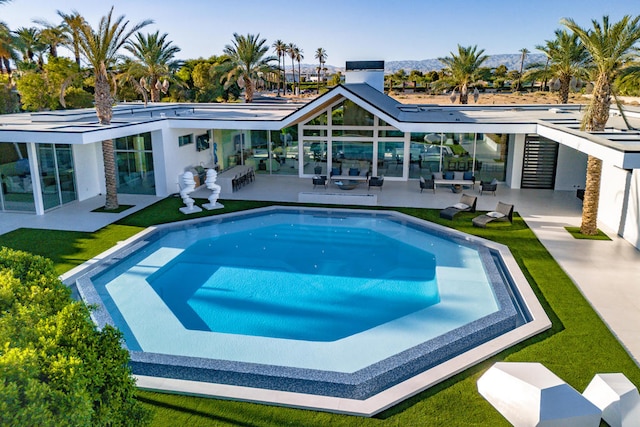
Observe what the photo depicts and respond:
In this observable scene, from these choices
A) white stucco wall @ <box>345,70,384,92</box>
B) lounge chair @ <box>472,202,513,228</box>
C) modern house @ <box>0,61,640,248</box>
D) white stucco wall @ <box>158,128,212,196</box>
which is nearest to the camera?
lounge chair @ <box>472,202,513,228</box>

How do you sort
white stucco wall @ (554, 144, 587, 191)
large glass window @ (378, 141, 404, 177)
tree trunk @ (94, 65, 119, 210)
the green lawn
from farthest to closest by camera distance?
large glass window @ (378, 141, 404, 177)
white stucco wall @ (554, 144, 587, 191)
tree trunk @ (94, 65, 119, 210)
the green lawn

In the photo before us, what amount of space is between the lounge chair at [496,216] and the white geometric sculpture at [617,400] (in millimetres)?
8976

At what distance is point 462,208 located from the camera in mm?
17297

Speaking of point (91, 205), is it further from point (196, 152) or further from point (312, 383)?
point (312, 383)

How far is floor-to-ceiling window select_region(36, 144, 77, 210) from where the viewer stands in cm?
1783

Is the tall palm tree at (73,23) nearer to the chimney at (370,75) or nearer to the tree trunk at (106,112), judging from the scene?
the tree trunk at (106,112)

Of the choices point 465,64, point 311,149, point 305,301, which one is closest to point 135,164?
point 311,149

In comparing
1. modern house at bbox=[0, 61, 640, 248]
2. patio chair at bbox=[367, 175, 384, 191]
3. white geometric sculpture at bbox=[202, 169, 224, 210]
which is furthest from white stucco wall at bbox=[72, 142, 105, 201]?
patio chair at bbox=[367, 175, 384, 191]

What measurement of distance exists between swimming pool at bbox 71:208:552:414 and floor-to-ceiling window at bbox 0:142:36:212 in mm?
5928

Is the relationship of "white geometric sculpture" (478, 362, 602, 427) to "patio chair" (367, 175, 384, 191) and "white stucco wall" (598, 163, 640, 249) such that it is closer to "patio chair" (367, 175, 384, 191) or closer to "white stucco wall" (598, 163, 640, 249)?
"white stucco wall" (598, 163, 640, 249)

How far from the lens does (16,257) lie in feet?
18.2

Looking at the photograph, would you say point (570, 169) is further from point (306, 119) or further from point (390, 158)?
point (306, 119)

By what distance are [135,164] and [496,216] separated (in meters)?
14.5

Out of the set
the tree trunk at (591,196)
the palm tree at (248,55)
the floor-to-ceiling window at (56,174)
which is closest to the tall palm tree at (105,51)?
the floor-to-ceiling window at (56,174)
